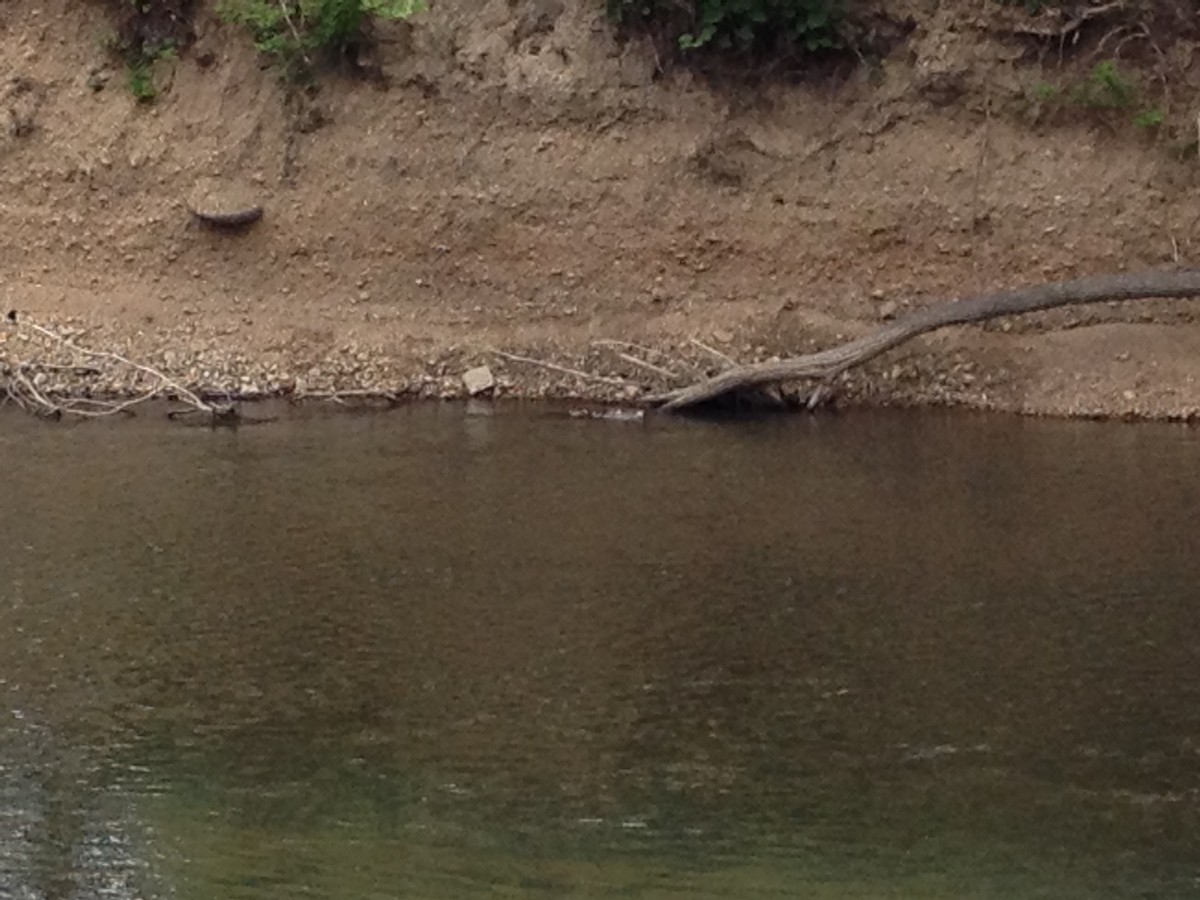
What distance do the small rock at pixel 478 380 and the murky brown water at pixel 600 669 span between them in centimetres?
207

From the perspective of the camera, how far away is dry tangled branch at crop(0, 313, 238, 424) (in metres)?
16.3

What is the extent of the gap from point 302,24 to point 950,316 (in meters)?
6.80

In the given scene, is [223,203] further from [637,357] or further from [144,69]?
[637,357]

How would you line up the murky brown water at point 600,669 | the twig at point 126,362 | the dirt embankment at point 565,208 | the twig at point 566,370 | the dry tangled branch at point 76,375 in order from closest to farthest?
the murky brown water at point 600,669 → the dry tangled branch at point 76,375 → the twig at point 126,362 → the twig at point 566,370 → the dirt embankment at point 565,208

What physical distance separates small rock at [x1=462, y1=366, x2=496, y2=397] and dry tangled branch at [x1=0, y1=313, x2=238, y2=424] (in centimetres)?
211

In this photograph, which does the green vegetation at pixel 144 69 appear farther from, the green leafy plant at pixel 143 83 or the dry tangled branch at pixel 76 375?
the dry tangled branch at pixel 76 375

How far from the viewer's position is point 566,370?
56.3 ft

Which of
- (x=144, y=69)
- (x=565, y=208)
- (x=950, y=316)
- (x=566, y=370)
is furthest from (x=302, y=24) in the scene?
(x=950, y=316)

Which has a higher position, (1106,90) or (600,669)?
(1106,90)

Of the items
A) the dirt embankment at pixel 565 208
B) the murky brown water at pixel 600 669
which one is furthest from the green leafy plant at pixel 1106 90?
the murky brown water at pixel 600 669

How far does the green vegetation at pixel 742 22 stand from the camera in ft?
57.7

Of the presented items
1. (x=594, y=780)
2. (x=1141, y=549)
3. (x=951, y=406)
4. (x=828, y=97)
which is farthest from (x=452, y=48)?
(x=594, y=780)

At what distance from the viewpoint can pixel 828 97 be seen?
18.1 meters

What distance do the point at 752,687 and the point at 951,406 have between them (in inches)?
293
